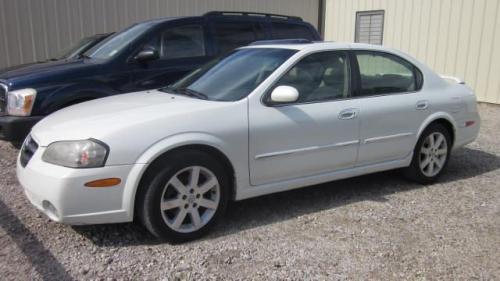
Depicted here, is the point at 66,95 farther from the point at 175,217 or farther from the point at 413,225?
the point at 413,225

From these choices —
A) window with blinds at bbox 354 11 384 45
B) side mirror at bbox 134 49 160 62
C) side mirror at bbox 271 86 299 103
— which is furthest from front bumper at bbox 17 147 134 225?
window with blinds at bbox 354 11 384 45

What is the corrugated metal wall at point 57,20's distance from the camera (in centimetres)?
1025

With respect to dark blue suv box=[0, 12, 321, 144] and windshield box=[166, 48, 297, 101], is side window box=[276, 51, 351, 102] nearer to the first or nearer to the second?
windshield box=[166, 48, 297, 101]

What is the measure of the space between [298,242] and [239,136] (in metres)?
0.94

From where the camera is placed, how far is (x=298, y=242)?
11.9 ft

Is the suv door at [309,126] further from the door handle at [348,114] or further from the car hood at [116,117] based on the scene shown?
the car hood at [116,117]

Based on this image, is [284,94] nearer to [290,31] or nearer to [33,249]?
[33,249]

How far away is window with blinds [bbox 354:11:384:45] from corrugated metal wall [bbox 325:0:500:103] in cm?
17

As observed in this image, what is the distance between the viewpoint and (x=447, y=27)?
35.3ft

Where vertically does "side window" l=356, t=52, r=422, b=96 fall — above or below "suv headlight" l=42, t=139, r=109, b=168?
above

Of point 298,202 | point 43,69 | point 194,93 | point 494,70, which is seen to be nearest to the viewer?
point 194,93

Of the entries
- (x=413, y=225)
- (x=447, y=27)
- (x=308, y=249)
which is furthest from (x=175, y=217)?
(x=447, y=27)

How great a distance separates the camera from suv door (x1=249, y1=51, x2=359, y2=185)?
152 inches

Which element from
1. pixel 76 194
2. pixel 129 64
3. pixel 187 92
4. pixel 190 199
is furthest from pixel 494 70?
pixel 76 194
